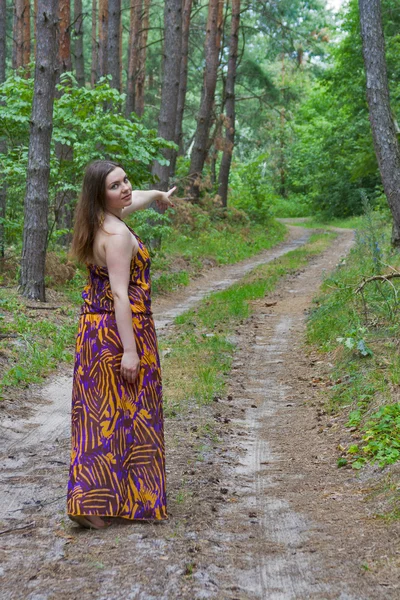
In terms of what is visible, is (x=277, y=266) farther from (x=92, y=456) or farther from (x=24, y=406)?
(x=92, y=456)

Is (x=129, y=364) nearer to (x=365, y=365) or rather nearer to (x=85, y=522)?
(x=85, y=522)

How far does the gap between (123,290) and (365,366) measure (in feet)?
12.5

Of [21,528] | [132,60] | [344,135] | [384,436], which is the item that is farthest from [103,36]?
[21,528]

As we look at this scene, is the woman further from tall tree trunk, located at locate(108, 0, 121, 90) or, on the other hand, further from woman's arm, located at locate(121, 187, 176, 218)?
tall tree trunk, located at locate(108, 0, 121, 90)

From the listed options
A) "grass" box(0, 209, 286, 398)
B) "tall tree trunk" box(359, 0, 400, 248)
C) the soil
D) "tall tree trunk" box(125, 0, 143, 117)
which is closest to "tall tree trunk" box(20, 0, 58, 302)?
"grass" box(0, 209, 286, 398)

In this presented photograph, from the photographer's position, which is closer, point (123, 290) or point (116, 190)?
point (123, 290)

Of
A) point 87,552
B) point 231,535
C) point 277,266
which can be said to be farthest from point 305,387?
point 277,266

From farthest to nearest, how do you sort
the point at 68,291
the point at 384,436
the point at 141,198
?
the point at 68,291 → the point at 384,436 → the point at 141,198

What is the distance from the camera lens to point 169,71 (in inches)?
663

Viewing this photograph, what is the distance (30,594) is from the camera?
10.3 ft

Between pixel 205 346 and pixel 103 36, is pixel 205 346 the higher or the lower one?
the lower one

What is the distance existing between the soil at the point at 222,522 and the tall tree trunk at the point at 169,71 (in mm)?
10139

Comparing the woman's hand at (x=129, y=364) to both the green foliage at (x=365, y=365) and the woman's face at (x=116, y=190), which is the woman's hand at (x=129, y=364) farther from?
the green foliage at (x=365, y=365)

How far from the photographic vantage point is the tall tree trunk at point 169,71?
53.6 ft
